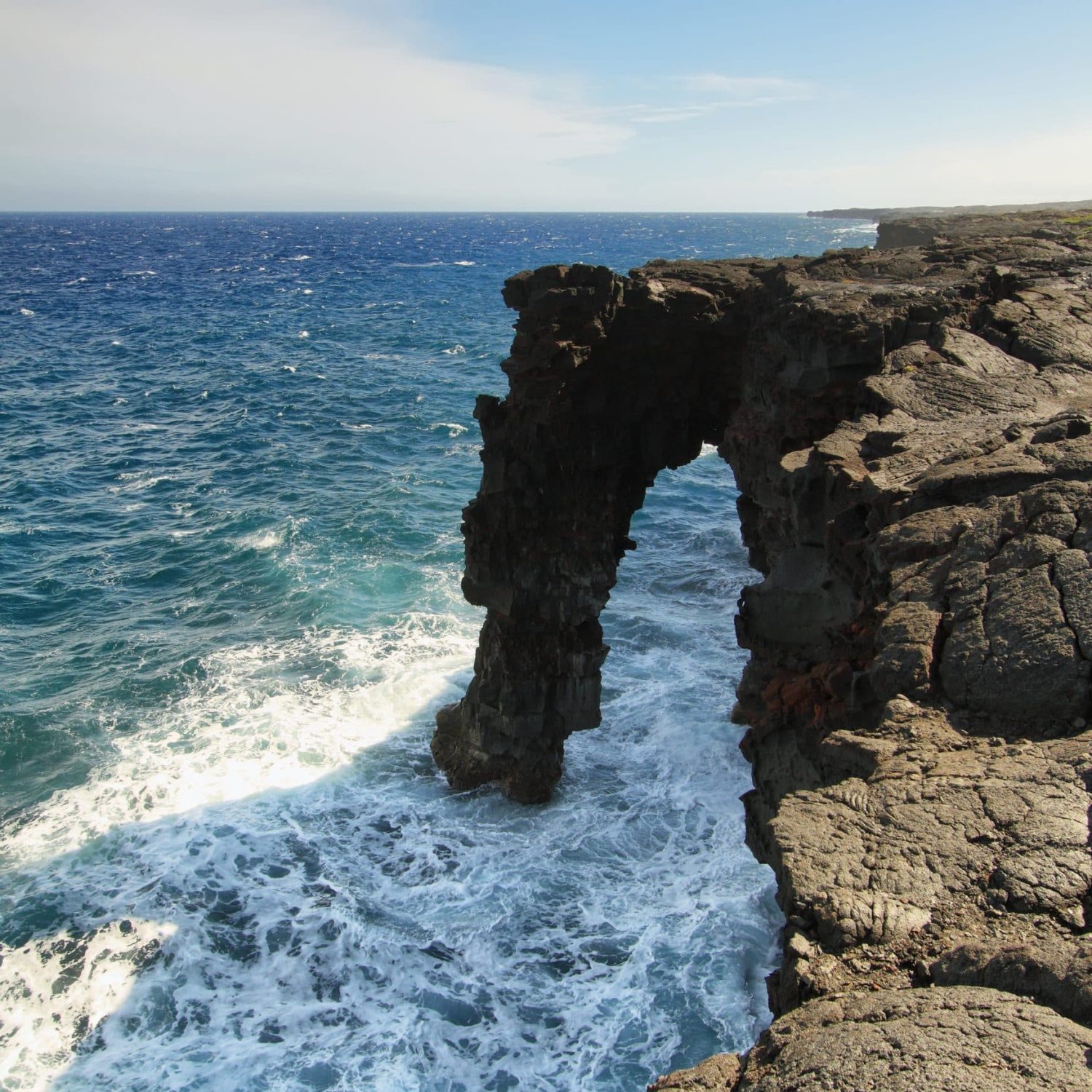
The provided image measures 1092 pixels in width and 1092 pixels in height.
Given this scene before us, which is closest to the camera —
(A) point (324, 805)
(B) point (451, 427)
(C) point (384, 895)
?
(C) point (384, 895)

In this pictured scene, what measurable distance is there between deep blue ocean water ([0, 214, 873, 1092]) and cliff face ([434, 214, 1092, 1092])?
302cm

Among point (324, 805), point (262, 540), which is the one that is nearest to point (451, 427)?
point (262, 540)

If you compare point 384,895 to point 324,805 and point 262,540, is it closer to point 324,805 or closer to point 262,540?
point 324,805

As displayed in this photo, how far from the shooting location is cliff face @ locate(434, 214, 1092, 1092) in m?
5.71

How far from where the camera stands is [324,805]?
1986 centimetres

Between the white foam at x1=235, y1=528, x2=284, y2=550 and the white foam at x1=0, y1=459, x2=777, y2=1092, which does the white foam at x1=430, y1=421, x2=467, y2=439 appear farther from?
the white foam at x1=0, y1=459, x2=777, y2=1092

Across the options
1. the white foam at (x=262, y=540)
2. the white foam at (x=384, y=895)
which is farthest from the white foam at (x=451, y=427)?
the white foam at (x=384, y=895)

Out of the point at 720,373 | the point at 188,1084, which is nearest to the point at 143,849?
the point at 188,1084

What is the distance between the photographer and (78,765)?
67.8 feet

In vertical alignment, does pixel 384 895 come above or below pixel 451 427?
below

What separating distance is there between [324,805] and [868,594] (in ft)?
46.3

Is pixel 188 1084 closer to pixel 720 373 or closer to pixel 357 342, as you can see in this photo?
pixel 720 373

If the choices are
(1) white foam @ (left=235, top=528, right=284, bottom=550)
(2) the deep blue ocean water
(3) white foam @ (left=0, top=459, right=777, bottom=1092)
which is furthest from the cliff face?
(1) white foam @ (left=235, top=528, right=284, bottom=550)

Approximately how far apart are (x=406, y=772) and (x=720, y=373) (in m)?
12.1
